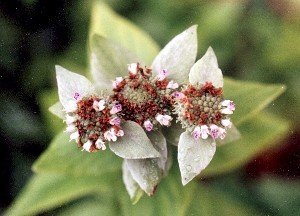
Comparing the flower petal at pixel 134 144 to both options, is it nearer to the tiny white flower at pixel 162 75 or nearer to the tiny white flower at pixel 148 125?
the tiny white flower at pixel 148 125

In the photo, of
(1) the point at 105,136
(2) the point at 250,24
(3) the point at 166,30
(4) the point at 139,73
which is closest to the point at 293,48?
(2) the point at 250,24

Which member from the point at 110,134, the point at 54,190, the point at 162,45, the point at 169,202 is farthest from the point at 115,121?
the point at 162,45

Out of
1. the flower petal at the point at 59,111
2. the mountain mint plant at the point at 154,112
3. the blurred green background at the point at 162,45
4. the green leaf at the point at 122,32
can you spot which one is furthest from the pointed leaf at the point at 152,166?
the blurred green background at the point at 162,45

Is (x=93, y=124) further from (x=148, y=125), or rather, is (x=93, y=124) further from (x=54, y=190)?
(x=54, y=190)

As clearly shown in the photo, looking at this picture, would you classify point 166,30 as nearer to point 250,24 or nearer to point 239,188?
point 250,24

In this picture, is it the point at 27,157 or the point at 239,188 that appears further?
the point at 27,157

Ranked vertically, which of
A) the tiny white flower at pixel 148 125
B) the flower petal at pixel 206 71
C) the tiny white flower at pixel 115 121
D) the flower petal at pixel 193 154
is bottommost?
the flower petal at pixel 193 154
